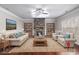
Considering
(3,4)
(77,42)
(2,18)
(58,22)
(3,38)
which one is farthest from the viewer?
(2,18)

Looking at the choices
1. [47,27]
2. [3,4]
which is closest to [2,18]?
[3,4]

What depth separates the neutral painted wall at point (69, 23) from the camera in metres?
2.86

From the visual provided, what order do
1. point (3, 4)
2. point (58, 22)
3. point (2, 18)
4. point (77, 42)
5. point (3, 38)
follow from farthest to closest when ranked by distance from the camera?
point (2, 18) → point (58, 22) → point (3, 38) → point (77, 42) → point (3, 4)

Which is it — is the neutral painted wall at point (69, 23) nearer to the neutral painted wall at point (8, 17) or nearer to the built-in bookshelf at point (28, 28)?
the built-in bookshelf at point (28, 28)

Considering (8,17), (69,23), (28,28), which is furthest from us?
(28,28)

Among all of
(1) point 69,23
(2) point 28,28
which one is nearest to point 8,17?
(2) point 28,28

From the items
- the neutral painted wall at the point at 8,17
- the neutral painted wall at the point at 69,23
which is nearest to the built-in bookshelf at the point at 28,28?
the neutral painted wall at the point at 8,17

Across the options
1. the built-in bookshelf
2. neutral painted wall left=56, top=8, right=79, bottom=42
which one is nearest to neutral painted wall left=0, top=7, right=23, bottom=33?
the built-in bookshelf

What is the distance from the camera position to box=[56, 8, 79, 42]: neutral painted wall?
286 cm

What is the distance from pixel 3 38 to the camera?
2.95m

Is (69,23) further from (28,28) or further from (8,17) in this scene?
(8,17)

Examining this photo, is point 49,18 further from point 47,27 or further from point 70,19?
point 70,19

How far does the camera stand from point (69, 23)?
300 centimetres
